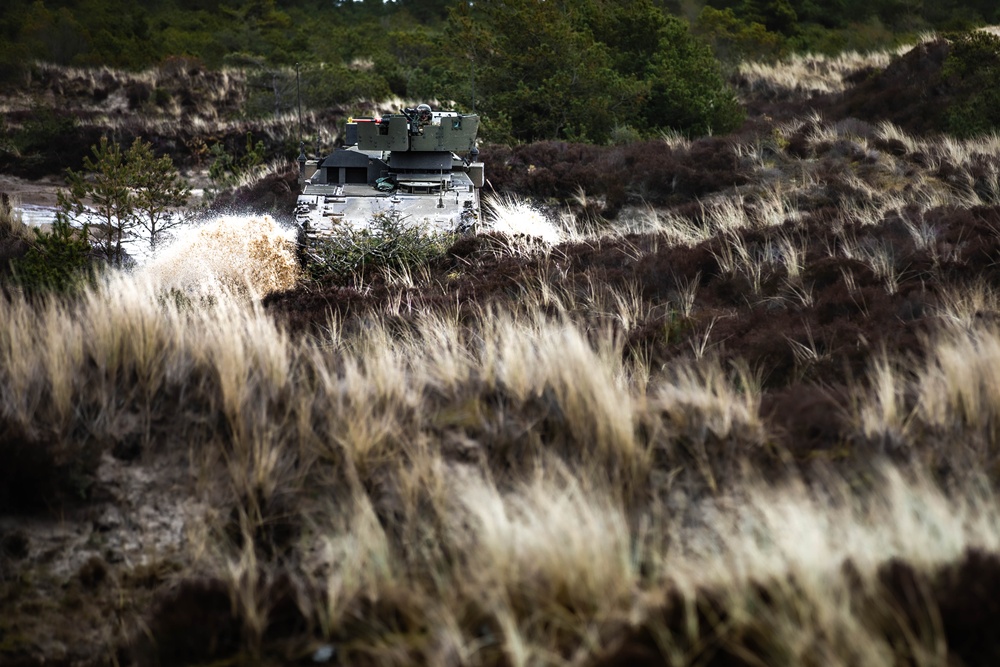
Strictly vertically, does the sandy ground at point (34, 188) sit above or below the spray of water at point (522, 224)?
below

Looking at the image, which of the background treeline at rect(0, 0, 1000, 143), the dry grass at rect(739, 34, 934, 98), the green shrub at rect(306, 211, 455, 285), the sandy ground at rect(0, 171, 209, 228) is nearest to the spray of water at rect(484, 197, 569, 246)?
the green shrub at rect(306, 211, 455, 285)

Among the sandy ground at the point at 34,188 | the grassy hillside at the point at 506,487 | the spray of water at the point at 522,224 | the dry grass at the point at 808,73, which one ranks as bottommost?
the sandy ground at the point at 34,188

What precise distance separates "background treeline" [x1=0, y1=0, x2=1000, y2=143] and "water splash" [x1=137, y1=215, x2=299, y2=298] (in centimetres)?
705

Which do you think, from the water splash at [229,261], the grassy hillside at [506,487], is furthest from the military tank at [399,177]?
the grassy hillside at [506,487]

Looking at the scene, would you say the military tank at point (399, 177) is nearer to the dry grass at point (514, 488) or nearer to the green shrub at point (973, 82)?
the dry grass at point (514, 488)

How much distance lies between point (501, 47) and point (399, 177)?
29.8ft

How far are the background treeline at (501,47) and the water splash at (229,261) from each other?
7.05 m

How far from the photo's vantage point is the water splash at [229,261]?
1098 cm

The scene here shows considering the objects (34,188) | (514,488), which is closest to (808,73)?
(34,188)

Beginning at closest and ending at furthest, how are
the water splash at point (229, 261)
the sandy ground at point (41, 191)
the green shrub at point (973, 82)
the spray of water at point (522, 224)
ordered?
the water splash at point (229, 261) → the spray of water at point (522, 224) → the green shrub at point (973, 82) → the sandy ground at point (41, 191)

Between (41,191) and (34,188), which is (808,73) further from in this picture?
(34,188)

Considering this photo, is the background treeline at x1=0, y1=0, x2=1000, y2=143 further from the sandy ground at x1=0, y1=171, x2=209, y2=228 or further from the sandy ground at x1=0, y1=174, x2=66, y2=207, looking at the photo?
the sandy ground at x1=0, y1=174, x2=66, y2=207

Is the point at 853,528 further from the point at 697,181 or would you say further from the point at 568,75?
the point at 568,75

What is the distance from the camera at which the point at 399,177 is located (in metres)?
14.1
